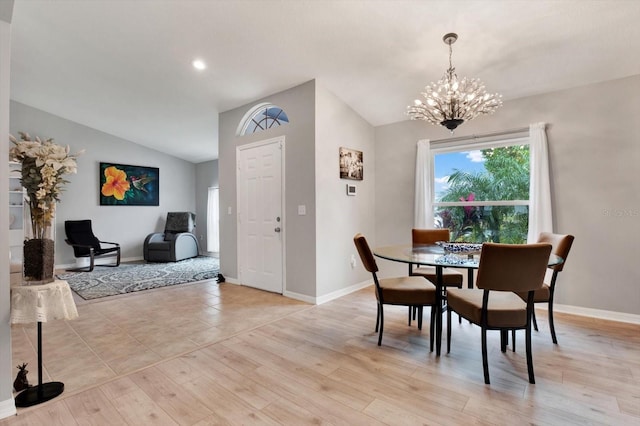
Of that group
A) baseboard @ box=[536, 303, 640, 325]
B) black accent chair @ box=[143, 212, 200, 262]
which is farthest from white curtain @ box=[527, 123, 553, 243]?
black accent chair @ box=[143, 212, 200, 262]

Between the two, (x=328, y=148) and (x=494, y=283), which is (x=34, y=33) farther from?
(x=494, y=283)

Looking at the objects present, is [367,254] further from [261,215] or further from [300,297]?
[261,215]

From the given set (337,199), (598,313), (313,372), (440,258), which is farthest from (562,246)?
(337,199)

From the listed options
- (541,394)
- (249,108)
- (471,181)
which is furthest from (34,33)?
(541,394)

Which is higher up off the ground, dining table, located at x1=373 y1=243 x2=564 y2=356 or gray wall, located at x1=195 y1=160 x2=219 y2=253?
gray wall, located at x1=195 y1=160 x2=219 y2=253

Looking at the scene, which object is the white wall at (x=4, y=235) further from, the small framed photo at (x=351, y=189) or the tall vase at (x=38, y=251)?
the small framed photo at (x=351, y=189)

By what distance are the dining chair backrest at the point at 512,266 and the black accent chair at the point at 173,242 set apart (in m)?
6.17

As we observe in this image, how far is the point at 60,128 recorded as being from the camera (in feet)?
19.7

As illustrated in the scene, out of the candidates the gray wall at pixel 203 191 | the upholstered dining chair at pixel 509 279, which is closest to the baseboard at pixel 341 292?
the upholstered dining chair at pixel 509 279

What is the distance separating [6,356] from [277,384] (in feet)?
4.90

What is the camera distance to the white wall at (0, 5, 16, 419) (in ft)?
5.47

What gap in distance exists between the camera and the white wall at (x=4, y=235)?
167 cm

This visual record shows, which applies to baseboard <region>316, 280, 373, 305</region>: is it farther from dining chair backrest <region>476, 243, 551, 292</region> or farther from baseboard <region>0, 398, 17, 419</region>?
→ baseboard <region>0, 398, 17, 419</region>

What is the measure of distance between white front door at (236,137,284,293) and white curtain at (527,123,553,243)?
289cm
